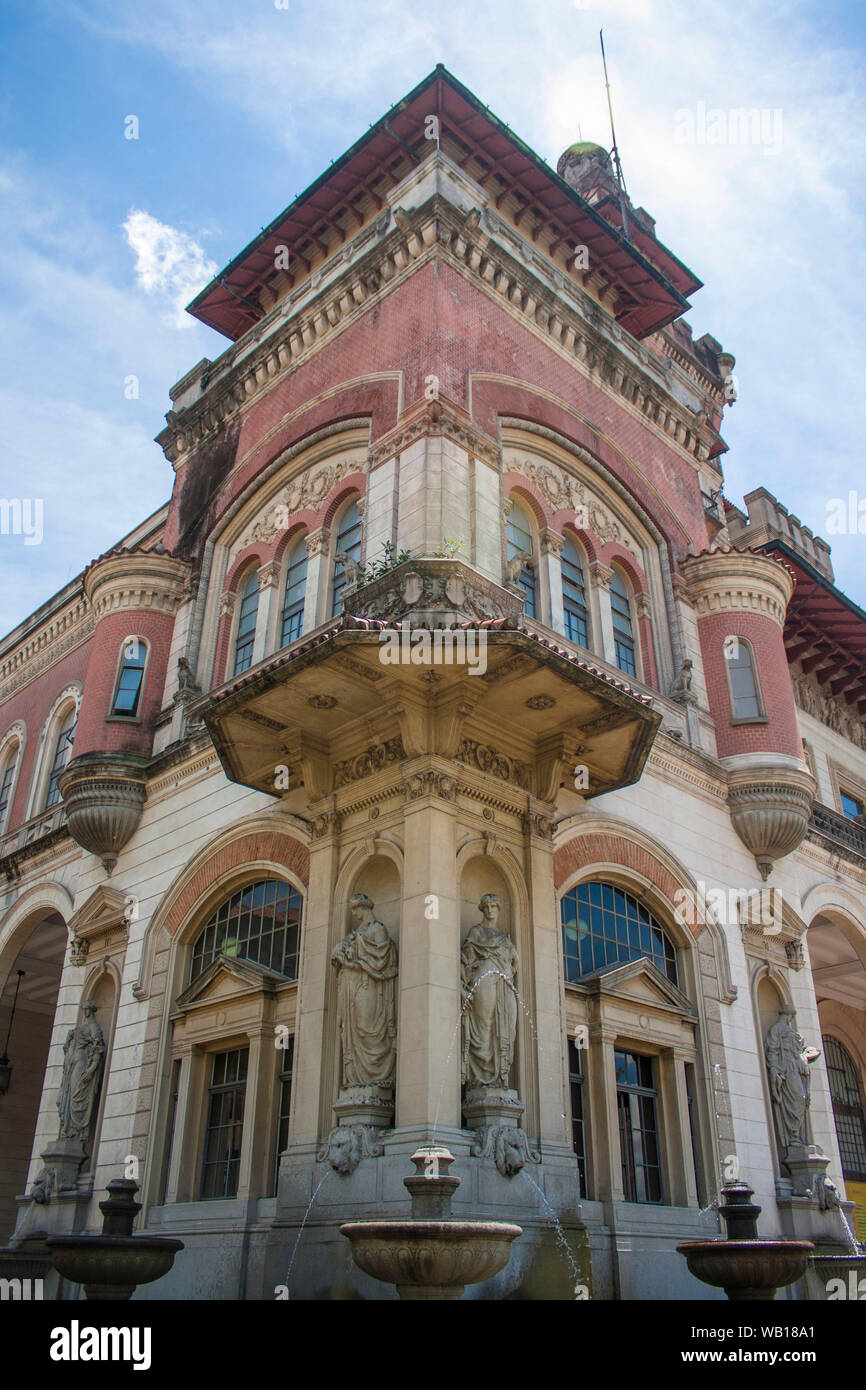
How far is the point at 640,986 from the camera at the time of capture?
14.3m

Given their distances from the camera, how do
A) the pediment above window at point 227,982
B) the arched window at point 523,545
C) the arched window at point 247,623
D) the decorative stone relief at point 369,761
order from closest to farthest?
the decorative stone relief at point 369,761 < the pediment above window at point 227,982 < the arched window at point 523,545 < the arched window at point 247,623

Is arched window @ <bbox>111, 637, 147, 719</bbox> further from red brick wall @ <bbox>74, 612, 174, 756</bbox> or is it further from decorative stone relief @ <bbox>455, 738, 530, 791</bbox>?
decorative stone relief @ <bbox>455, 738, 530, 791</bbox>

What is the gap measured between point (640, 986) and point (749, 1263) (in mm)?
5172

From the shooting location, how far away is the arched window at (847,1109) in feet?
78.1

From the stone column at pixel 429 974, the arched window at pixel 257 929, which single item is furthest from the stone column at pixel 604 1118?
the arched window at pixel 257 929

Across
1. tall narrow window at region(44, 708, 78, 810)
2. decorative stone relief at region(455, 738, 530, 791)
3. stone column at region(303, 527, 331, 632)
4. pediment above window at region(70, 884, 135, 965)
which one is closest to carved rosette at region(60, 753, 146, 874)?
pediment above window at region(70, 884, 135, 965)

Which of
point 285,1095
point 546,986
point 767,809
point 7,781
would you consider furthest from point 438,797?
point 7,781

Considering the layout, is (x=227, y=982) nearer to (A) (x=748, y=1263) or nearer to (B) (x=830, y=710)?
(A) (x=748, y=1263)

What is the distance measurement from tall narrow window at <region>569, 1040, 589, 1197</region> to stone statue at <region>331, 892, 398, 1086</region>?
2.86 metres

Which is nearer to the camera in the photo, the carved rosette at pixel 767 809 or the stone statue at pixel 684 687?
the carved rosette at pixel 767 809

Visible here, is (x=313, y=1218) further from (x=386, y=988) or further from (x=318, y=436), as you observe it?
(x=318, y=436)

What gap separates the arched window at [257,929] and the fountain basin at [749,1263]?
616 centimetres

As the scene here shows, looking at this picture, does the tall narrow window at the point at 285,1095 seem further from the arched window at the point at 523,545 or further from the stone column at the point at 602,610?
the stone column at the point at 602,610

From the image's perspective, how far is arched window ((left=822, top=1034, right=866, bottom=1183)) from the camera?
2380cm
